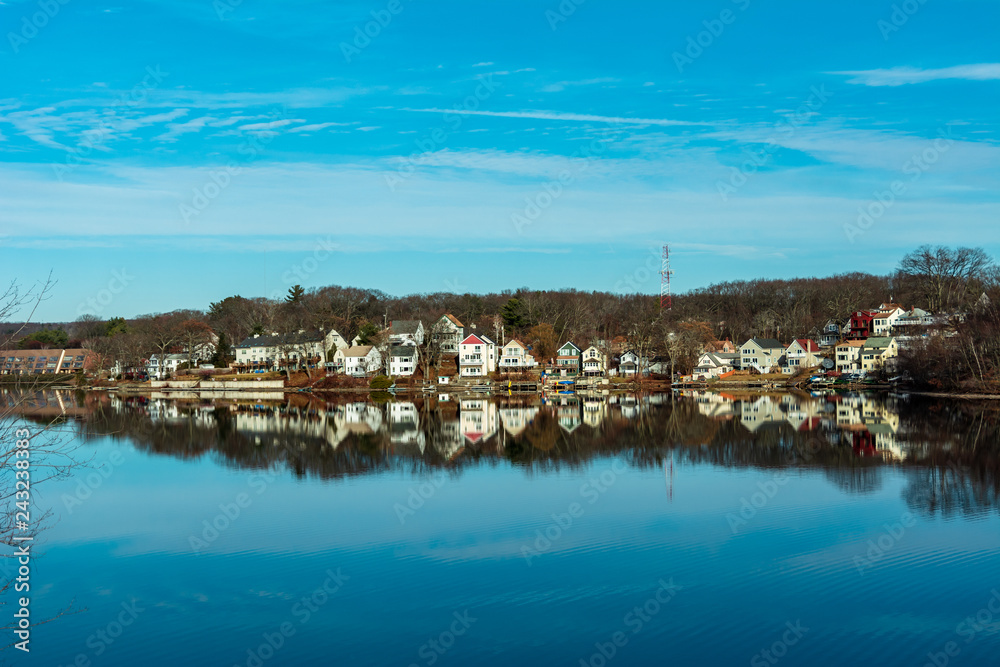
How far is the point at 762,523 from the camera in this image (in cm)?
1429

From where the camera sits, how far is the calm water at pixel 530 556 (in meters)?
9.23

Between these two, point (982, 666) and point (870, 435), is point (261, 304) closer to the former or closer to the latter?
point (870, 435)

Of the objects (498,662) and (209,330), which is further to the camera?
(209,330)

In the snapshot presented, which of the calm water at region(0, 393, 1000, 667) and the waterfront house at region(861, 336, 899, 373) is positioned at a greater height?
the waterfront house at region(861, 336, 899, 373)

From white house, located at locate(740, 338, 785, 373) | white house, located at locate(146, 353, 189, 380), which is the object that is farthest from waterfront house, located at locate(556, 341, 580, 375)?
white house, located at locate(146, 353, 189, 380)

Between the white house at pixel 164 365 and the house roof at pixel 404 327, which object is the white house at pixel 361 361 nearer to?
the house roof at pixel 404 327

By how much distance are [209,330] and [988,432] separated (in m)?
63.8

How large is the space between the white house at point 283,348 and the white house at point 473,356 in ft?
36.4

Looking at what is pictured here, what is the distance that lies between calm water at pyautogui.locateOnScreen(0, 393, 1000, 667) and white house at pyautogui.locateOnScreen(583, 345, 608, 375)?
1353 inches

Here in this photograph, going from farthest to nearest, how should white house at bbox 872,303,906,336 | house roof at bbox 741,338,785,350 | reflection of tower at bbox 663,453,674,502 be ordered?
1. white house at bbox 872,303,906,336
2. house roof at bbox 741,338,785,350
3. reflection of tower at bbox 663,453,674,502

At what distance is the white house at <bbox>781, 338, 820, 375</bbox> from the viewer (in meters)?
60.2

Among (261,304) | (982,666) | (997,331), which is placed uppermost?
(261,304)

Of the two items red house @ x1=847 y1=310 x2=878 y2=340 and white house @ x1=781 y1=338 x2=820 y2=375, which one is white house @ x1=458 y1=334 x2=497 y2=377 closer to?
white house @ x1=781 y1=338 x2=820 y2=375

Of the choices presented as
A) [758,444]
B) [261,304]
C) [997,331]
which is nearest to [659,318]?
[997,331]
